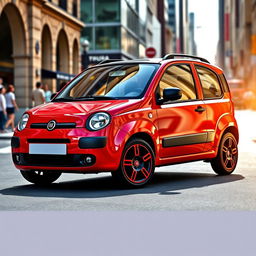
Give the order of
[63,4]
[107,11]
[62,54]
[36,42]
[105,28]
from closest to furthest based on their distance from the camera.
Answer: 1. [36,42]
2. [63,4]
3. [62,54]
4. [107,11]
5. [105,28]

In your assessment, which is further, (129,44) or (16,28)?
(129,44)

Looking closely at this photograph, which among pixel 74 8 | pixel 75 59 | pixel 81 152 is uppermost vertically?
pixel 74 8

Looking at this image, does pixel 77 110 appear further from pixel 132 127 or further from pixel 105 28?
pixel 105 28

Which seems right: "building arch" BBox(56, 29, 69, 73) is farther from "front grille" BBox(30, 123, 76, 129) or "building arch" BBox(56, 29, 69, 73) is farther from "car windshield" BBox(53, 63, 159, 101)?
"front grille" BBox(30, 123, 76, 129)

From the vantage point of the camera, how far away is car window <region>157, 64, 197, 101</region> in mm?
9562

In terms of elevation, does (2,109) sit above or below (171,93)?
below

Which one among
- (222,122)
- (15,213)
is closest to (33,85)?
(222,122)

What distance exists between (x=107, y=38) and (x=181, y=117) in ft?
150

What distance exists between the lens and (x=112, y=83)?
9.45m

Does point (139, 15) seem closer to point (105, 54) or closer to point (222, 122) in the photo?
point (105, 54)

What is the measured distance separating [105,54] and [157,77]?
45.7m

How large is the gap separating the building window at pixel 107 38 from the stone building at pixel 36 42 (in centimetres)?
1316

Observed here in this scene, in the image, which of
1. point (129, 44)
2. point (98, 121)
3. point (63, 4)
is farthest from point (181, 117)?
point (129, 44)

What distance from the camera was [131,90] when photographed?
9227 mm
